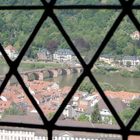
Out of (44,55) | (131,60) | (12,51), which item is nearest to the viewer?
(12,51)

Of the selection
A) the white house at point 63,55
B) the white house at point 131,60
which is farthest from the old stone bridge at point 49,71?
the white house at point 131,60

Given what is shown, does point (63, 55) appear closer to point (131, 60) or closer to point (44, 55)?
point (44, 55)

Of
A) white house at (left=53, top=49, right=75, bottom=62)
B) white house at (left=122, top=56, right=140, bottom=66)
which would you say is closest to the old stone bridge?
white house at (left=53, top=49, right=75, bottom=62)

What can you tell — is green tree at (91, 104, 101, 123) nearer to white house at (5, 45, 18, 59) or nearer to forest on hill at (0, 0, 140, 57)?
forest on hill at (0, 0, 140, 57)

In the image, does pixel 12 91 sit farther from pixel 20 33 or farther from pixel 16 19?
pixel 16 19

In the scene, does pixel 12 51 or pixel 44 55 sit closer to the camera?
pixel 12 51

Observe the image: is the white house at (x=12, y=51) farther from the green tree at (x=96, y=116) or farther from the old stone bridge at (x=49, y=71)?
the green tree at (x=96, y=116)

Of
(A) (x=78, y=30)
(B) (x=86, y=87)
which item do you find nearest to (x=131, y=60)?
(A) (x=78, y=30)

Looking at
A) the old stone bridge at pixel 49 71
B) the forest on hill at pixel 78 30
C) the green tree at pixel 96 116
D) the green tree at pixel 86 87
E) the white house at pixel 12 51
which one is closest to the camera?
the green tree at pixel 96 116

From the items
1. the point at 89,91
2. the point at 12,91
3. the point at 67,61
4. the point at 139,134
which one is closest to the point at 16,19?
the point at 67,61

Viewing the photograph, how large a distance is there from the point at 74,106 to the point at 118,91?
0.47 m

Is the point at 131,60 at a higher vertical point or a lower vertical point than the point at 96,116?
higher

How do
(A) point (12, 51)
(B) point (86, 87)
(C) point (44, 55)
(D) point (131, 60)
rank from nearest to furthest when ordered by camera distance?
(A) point (12, 51) → (D) point (131, 60) → (B) point (86, 87) → (C) point (44, 55)

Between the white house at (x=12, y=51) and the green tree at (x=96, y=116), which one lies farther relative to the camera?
the white house at (x=12, y=51)
